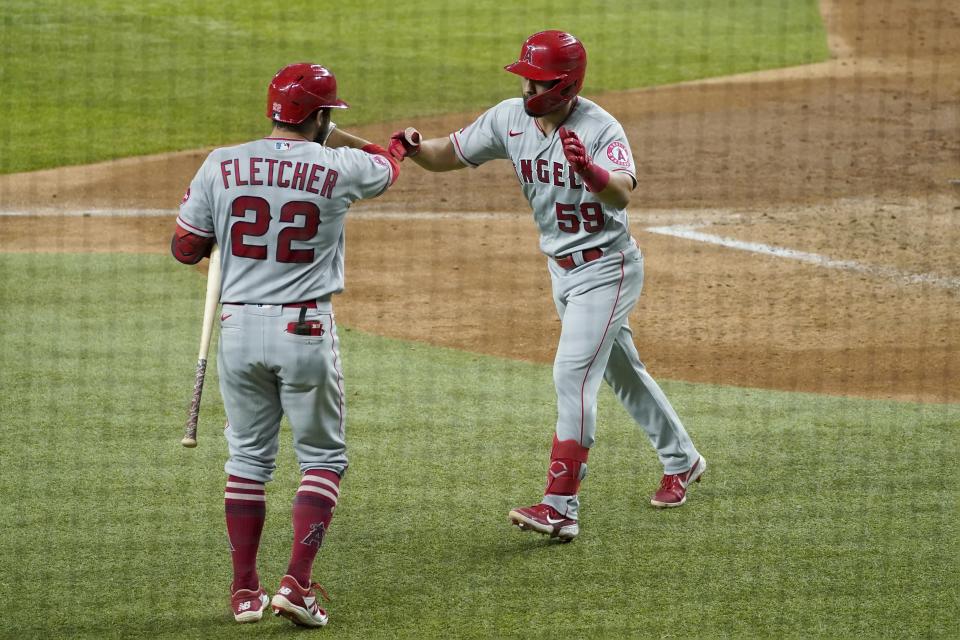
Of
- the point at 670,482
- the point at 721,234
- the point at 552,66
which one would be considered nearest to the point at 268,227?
the point at 552,66

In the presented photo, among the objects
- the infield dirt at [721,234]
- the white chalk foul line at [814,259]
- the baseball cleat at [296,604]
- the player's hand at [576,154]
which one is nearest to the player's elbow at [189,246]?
the baseball cleat at [296,604]

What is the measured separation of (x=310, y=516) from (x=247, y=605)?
1.03 feet

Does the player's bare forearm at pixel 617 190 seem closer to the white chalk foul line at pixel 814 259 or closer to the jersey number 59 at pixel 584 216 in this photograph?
the jersey number 59 at pixel 584 216

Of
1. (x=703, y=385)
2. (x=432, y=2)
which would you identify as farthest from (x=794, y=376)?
(x=432, y=2)

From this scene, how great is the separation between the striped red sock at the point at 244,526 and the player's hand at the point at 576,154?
1.36m

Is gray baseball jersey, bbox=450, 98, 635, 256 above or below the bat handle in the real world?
above

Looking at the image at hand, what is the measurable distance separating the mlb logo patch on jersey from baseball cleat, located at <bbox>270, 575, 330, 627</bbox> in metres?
1.70

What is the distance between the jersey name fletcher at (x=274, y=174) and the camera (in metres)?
3.71

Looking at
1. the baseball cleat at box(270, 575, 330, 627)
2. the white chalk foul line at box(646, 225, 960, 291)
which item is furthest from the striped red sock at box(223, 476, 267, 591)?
the white chalk foul line at box(646, 225, 960, 291)

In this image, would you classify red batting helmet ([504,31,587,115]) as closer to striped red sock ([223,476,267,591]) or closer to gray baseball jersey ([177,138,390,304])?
gray baseball jersey ([177,138,390,304])

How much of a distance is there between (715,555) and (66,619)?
2032mm

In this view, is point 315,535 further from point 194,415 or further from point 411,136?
point 411,136

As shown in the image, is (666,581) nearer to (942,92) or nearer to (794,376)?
(794,376)

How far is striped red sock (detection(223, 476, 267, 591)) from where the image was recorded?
3836mm
